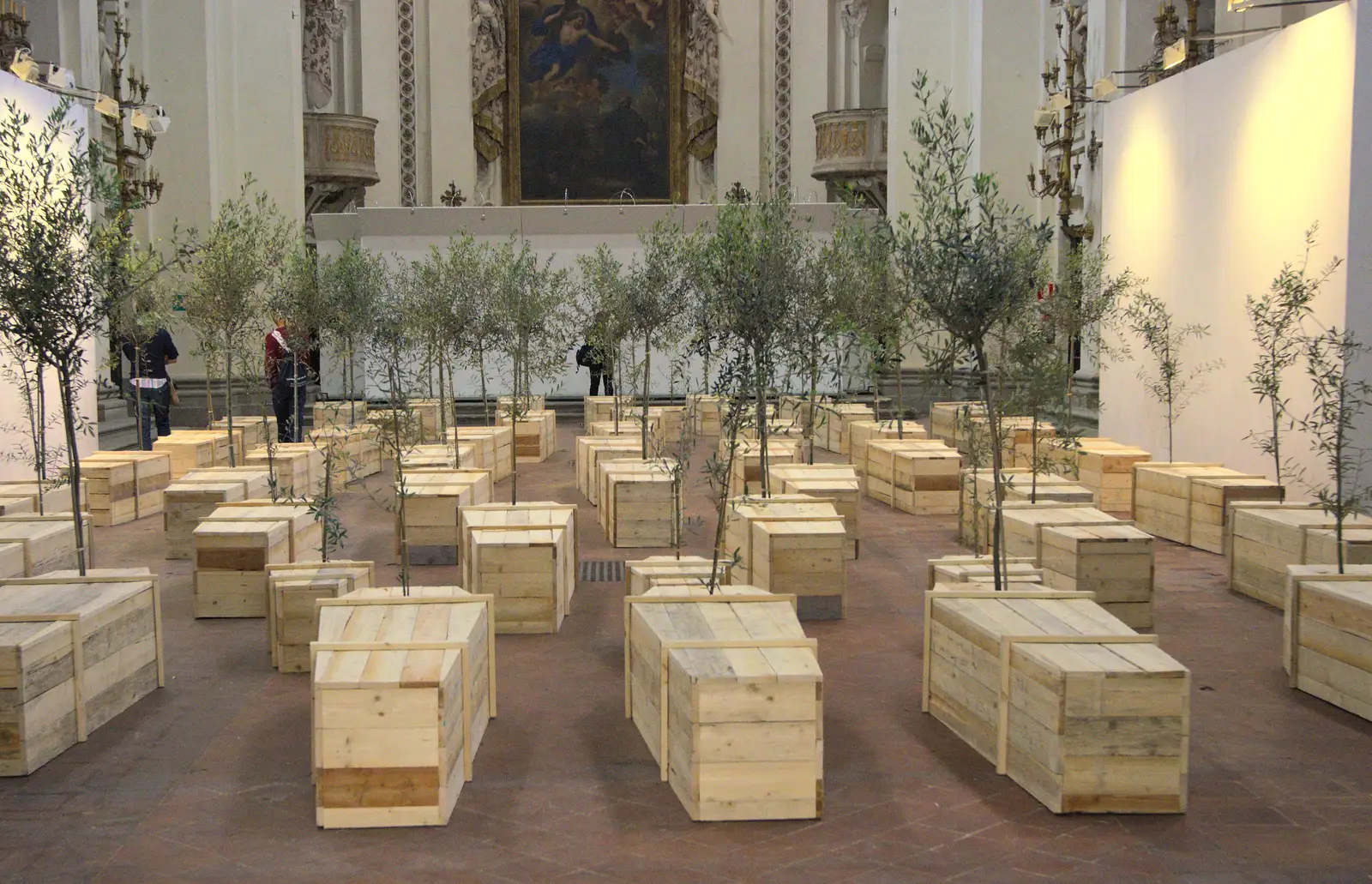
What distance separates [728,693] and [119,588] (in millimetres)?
3827

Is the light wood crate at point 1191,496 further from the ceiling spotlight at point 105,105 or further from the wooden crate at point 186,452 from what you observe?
the ceiling spotlight at point 105,105

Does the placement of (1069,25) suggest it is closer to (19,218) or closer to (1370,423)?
(1370,423)

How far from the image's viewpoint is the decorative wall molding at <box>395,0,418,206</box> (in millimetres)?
32500

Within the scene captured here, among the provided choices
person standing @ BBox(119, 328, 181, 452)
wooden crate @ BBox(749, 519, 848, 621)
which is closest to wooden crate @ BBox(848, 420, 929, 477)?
wooden crate @ BBox(749, 519, 848, 621)

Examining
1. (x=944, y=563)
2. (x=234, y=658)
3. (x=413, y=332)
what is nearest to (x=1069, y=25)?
(x=413, y=332)

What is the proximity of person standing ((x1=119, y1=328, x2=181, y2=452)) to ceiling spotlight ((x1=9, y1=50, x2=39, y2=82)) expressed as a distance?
4208mm

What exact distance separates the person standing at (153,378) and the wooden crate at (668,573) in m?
11.4

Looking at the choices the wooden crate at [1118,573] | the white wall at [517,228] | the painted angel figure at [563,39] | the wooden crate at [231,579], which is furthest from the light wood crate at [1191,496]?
the painted angel figure at [563,39]

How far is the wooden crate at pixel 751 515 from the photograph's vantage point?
33.0ft

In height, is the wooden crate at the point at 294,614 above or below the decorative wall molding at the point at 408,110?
below

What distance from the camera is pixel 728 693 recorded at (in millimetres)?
5852

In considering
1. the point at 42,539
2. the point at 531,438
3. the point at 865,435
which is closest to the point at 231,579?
the point at 42,539

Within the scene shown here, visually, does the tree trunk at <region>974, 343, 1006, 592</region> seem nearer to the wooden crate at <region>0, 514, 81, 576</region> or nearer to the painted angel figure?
the wooden crate at <region>0, 514, 81, 576</region>

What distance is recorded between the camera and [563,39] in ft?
110
